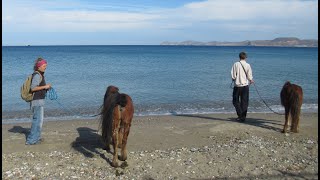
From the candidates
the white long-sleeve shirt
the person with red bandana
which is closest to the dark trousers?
the white long-sleeve shirt

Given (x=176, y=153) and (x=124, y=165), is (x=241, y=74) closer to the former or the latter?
(x=176, y=153)

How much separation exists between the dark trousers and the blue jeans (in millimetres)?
5292

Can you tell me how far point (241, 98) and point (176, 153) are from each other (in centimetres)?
387

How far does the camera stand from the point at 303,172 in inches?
257

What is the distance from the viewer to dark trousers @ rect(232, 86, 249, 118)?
10.8 meters

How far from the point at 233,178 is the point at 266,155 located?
4.29 feet

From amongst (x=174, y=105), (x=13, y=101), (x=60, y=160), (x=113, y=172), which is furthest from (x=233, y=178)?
Answer: (x=13, y=101)

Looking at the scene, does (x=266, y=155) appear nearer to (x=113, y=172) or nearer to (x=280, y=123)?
(x=113, y=172)

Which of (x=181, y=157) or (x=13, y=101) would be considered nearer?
(x=181, y=157)

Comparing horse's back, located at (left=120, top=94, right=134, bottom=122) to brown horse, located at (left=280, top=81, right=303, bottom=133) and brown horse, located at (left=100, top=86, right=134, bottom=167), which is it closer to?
brown horse, located at (left=100, top=86, right=134, bottom=167)

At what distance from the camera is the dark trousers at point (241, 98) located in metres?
10.8

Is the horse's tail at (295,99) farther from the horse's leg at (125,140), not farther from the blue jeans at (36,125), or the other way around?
the blue jeans at (36,125)

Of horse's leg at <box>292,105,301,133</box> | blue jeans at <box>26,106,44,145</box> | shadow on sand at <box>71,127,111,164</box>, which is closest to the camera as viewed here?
shadow on sand at <box>71,127,111,164</box>

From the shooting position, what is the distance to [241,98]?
10.9 metres
